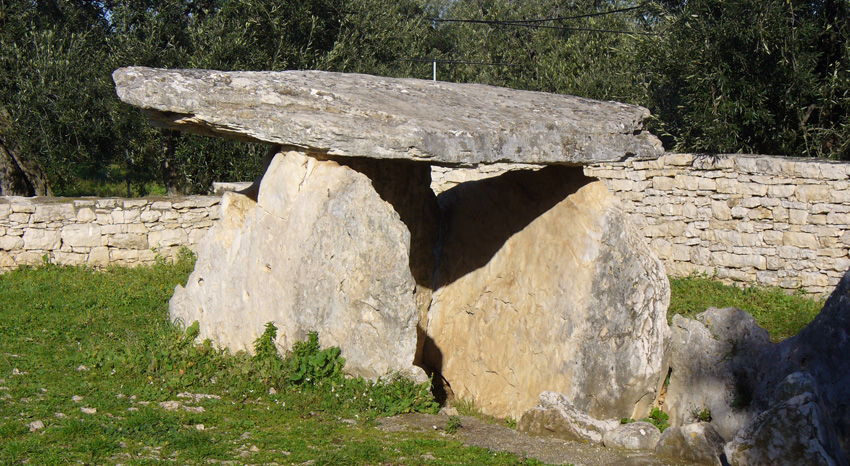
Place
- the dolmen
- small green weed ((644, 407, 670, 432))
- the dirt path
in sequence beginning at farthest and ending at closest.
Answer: small green weed ((644, 407, 670, 432))
the dolmen
the dirt path

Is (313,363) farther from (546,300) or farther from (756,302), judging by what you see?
(756,302)

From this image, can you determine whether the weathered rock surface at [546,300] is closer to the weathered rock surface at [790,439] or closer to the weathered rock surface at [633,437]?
the weathered rock surface at [633,437]

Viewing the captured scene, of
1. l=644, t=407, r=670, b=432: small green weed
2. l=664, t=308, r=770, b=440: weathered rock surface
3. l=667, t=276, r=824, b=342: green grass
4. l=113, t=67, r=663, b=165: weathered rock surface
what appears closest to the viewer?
l=113, t=67, r=663, b=165: weathered rock surface

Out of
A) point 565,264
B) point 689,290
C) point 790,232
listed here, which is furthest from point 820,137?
point 565,264

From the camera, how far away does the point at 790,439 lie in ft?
17.1

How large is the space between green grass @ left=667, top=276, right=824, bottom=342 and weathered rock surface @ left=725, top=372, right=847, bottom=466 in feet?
14.3

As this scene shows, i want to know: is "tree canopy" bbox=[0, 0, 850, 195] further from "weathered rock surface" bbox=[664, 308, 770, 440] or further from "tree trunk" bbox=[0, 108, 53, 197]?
"weathered rock surface" bbox=[664, 308, 770, 440]

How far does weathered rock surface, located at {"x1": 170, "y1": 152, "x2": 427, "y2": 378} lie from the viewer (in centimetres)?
665

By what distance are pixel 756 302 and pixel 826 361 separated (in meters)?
4.36

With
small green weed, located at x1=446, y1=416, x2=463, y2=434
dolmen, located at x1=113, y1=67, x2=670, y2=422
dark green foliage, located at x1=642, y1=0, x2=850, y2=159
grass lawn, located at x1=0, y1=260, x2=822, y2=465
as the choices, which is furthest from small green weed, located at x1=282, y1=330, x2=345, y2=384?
dark green foliage, located at x1=642, y1=0, x2=850, y2=159

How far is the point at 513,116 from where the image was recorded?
7172 mm

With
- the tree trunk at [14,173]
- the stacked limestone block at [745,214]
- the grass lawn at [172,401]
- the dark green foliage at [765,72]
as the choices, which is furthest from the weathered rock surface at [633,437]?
the tree trunk at [14,173]

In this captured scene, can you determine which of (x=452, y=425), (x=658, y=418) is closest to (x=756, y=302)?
(x=658, y=418)

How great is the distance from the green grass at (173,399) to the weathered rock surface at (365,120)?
1.87 m
